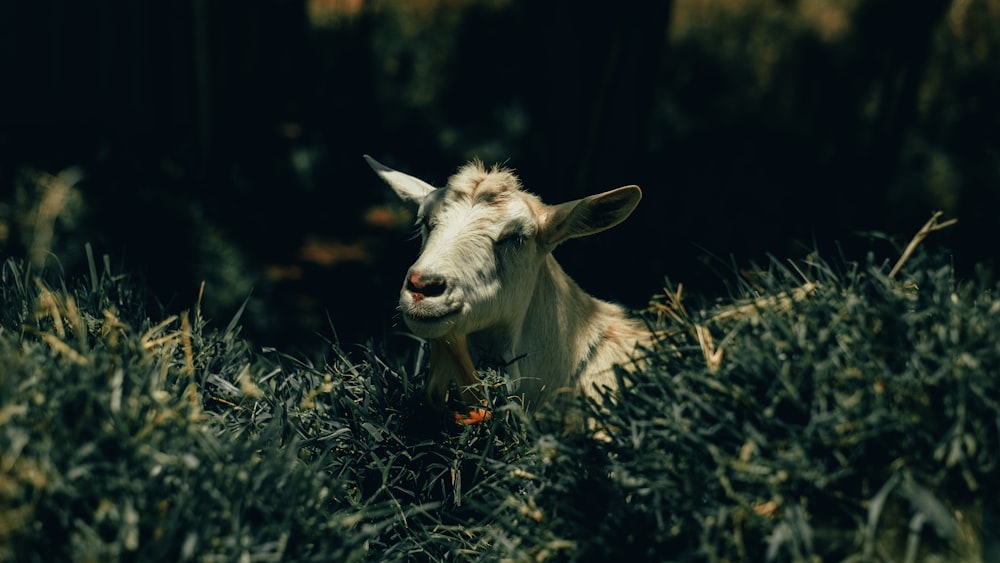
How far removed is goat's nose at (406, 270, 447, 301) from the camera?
152 inches

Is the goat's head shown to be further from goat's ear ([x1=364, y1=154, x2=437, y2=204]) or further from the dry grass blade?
the dry grass blade

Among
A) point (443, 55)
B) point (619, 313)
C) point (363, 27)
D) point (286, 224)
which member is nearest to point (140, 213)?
point (286, 224)

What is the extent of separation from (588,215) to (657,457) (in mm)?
1245

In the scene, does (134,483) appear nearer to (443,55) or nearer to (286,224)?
(286,224)

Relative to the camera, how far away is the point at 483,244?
4.15 m

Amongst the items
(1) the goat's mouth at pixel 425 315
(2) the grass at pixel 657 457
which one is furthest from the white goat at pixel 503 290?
(2) the grass at pixel 657 457

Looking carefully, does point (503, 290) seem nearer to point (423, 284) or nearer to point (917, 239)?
point (423, 284)

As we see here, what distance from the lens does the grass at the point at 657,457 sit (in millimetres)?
3000

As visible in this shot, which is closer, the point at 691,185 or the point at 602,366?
the point at 602,366

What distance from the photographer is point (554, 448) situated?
3.57 metres

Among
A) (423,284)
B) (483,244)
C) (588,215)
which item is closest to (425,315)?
(423,284)

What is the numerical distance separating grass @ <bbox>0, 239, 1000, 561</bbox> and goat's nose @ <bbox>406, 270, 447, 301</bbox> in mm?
453

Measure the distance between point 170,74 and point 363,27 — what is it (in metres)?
5.20

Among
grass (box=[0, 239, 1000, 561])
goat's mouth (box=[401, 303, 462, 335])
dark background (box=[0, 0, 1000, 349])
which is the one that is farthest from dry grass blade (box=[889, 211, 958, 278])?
goat's mouth (box=[401, 303, 462, 335])
